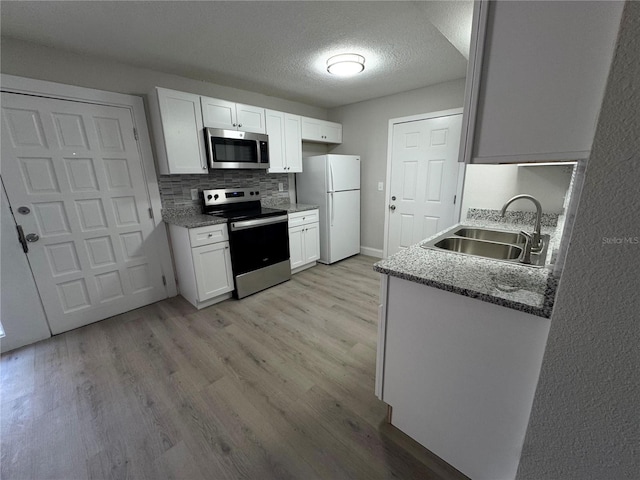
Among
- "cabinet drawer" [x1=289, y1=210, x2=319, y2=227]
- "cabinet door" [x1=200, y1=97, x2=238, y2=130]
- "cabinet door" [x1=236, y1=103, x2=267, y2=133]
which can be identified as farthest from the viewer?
"cabinet drawer" [x1=289, y1=210, x2=319, y2=227]

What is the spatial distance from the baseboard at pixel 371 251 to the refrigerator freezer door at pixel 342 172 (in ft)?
3.31

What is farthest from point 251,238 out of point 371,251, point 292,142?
point 371,251

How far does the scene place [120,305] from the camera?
2.61 metres

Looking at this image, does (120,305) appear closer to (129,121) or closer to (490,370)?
(129,121)

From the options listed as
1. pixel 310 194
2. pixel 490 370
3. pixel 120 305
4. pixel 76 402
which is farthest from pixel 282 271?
pixel 490 370

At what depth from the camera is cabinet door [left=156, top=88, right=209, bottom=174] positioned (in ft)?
7.88

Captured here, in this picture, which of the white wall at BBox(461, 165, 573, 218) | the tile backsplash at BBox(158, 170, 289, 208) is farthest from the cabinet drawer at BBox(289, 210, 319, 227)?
the white wall at BBox(461, 165, 573, 218)

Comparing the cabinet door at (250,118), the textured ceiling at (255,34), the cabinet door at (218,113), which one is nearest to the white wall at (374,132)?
the textured ceiling at (255,34)

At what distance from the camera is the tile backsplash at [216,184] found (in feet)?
9.09

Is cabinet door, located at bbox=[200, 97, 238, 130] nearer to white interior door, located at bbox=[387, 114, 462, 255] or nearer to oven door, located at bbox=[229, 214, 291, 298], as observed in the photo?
oven door, located at bbox=[229, 214, 291, 298]

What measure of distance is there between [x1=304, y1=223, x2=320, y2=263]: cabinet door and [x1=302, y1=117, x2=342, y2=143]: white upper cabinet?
1268 millimetres

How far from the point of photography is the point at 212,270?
2635mm

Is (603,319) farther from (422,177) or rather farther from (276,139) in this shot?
(276,139)

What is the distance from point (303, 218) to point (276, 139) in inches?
41.3
